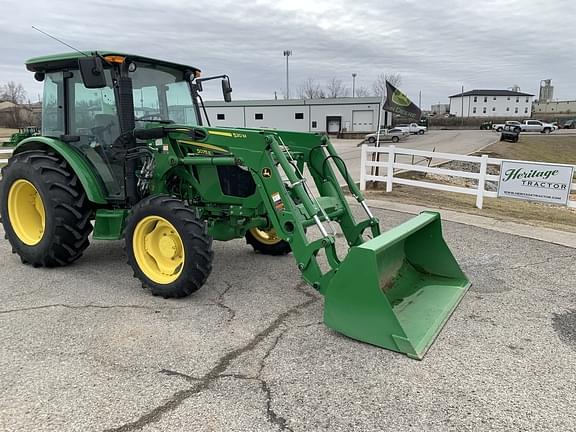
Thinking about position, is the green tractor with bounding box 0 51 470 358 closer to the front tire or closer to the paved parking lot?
the front tire

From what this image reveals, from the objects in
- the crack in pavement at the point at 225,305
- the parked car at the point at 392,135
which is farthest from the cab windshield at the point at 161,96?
the parked car at the point at 392,135

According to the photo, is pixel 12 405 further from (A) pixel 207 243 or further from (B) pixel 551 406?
(B) pixel 551 406

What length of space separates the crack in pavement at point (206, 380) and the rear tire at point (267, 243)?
160 cm

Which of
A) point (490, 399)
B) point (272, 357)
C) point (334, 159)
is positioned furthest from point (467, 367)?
point (334, 159)

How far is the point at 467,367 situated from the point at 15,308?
3931mm

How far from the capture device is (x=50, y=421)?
2768mm

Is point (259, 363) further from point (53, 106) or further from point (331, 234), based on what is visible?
point (53, 106)

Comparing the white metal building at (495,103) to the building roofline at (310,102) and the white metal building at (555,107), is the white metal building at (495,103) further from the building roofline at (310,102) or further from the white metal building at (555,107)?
the building roofline at (310,102)

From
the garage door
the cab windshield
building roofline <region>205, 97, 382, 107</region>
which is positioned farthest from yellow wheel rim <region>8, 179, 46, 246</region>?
the garage door

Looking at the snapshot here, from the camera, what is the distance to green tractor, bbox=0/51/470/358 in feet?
13.1

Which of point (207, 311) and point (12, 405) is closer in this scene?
point (12, 405)

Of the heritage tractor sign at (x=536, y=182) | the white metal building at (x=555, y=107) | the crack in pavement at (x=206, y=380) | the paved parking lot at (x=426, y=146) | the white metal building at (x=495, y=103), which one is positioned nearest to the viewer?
the crack in pavement at (x=206, y=380)

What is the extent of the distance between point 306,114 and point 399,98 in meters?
38.3

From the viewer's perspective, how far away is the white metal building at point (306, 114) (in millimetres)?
48375
